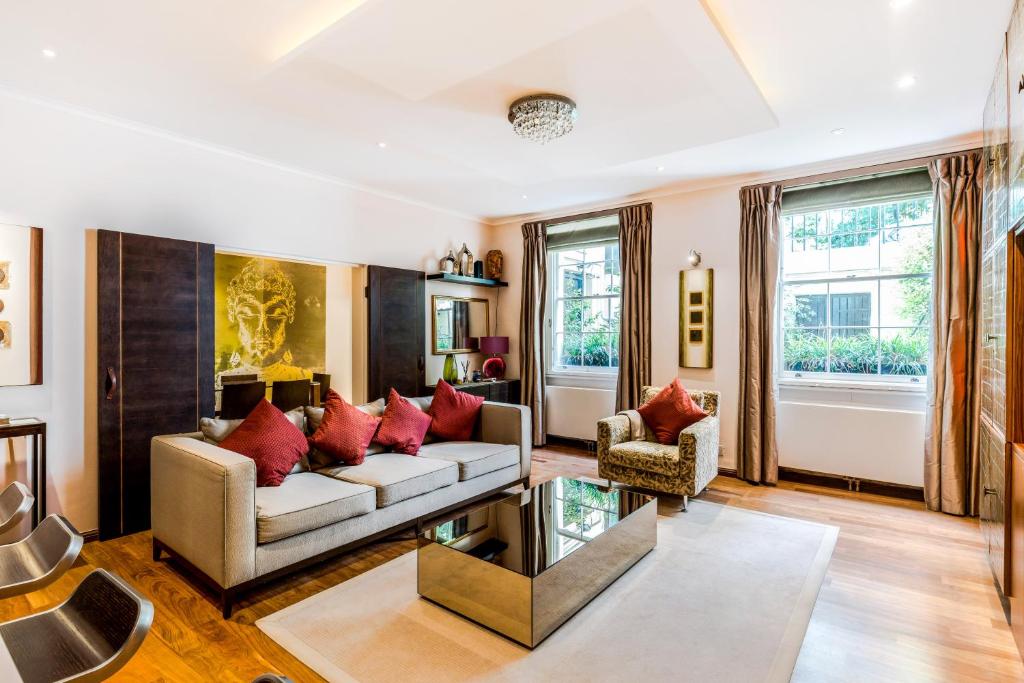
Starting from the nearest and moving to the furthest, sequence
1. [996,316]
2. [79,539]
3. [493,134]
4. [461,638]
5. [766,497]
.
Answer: [79,539] < [461,638] < [996,316] < [493,134] < [766,497]

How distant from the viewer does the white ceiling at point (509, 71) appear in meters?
2.30

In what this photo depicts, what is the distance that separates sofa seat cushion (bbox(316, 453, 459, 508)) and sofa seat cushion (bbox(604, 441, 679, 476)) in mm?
1280

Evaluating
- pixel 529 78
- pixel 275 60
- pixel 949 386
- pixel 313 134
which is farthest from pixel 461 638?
pixel 949 386

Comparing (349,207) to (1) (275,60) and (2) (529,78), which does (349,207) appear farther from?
(2) (529,78)

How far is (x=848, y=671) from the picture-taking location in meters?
2.06

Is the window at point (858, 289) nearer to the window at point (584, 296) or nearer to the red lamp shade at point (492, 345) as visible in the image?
the window at point (584, 296)

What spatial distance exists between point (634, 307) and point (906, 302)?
88.6 inches

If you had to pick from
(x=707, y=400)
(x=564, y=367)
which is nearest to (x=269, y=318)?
(x=564, y=367)

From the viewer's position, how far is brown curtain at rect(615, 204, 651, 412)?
538 centimetres

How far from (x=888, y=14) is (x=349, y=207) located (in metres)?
4.15

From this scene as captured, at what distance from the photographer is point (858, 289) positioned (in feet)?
14.7

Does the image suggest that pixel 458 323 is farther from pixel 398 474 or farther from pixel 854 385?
pixel 854 385

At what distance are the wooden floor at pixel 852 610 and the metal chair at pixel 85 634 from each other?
39.9 inches

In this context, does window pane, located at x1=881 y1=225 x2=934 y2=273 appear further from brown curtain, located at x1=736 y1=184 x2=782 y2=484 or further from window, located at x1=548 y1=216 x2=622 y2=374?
window, located at x1=548 y1=216 x2=622 y2=374
